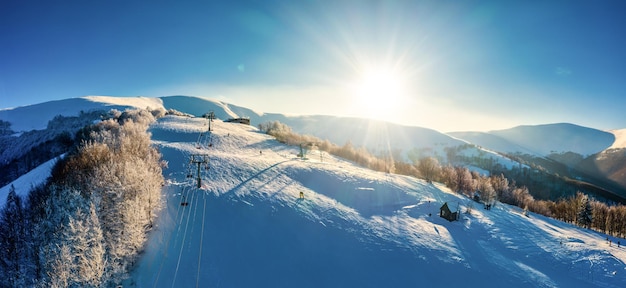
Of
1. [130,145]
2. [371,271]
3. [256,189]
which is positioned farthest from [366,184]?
[130,145]

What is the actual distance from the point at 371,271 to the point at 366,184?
22.8m

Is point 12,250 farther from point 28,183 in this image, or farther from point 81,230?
point 28,183

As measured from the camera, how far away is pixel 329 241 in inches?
1067

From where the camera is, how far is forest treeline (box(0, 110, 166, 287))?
1569 centimetres

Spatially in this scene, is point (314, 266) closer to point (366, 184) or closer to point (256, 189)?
point (256, 189)

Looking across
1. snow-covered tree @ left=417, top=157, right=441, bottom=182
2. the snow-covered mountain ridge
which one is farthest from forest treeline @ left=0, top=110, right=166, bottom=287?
snow-covered tree @ left=417, top=157, right=441, bottom=182

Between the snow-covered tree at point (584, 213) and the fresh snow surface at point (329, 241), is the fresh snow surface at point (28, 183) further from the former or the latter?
the snow-covered tree at point (584, 213)

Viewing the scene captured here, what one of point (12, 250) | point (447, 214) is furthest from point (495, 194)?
point (12, 250)

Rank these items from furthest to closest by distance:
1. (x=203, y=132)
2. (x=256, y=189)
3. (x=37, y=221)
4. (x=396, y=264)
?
(x=203, y=132), (x=256, y=189), (x=396, y=264), (x=37, y=221)

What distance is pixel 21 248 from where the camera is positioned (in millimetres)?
17547

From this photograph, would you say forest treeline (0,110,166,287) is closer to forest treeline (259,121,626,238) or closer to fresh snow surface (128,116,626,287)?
fresh snow surface (128,116,626,287)

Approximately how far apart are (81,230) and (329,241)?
19.4m

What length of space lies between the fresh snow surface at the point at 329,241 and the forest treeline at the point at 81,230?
2.03m

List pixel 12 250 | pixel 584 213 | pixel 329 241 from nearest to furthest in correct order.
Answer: pixel 12 250
pixel 329 241
pixel 584 213
